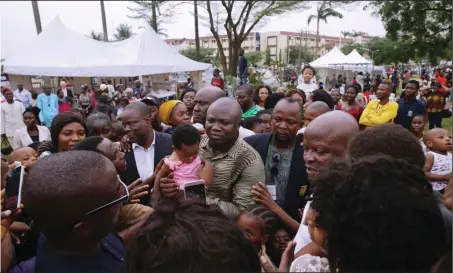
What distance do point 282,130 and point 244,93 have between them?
238 cm

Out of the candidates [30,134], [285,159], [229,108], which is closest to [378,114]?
[285,159]

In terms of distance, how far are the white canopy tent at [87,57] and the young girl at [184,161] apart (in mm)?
10313

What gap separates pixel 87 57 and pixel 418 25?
11276 millimetres

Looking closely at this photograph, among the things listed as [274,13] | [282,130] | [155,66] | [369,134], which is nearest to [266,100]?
[282,130]

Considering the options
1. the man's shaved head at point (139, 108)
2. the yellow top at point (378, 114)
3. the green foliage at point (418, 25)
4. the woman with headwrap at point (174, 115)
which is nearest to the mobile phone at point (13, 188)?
the man's shaved head at point (139, 108)

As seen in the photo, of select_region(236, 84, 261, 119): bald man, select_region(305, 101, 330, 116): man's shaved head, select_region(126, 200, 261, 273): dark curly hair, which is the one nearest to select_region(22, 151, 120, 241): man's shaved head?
select_region(126, 200, 261, 273): dark curly hair

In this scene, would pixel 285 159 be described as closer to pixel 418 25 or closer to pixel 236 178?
pixel 236 178

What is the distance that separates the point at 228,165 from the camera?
2377 mm

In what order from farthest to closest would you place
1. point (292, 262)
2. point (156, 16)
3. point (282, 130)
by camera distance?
point (156, 16) → point (282, 130) → point (292, 262)

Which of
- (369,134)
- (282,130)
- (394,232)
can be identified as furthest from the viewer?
(282,130)

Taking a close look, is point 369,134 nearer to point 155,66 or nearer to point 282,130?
point 282,130

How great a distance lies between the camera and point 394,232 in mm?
984

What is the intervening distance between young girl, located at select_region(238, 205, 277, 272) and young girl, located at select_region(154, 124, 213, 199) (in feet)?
1.40

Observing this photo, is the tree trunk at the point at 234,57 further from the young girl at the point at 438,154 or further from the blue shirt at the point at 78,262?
the blue shirt at the point at 78,262
